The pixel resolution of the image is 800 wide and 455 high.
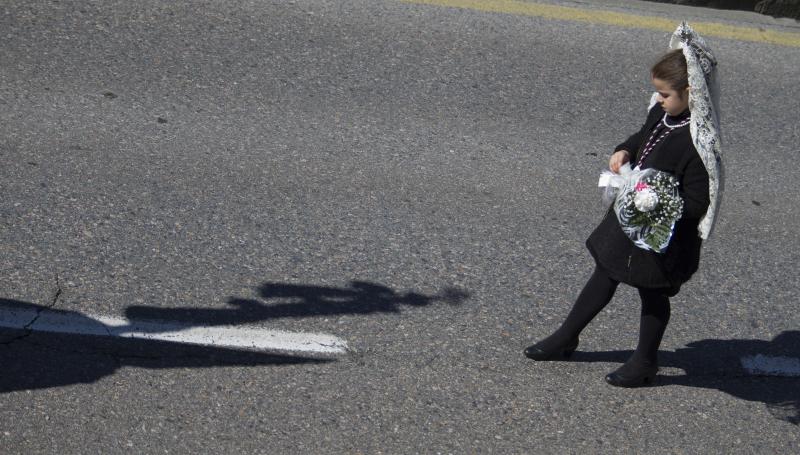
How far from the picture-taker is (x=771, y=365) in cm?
463

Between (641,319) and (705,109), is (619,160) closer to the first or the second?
(705,109)

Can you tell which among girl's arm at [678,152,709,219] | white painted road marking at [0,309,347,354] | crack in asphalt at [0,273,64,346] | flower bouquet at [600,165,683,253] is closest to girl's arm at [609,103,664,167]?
flower bouquet at [600,165,683,253]

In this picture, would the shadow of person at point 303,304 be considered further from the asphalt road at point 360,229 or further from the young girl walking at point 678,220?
the young girl walking at point 678,220

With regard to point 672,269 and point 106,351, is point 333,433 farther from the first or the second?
point 672,269

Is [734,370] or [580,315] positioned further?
[734,370]

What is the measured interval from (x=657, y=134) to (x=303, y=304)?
5.67ft

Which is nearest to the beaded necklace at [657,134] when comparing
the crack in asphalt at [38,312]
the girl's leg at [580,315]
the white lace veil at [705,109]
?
the white lace veil at [705,109]

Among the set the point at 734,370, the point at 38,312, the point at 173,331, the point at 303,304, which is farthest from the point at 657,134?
the point at 38,312

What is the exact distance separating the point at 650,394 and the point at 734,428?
1.19 ft

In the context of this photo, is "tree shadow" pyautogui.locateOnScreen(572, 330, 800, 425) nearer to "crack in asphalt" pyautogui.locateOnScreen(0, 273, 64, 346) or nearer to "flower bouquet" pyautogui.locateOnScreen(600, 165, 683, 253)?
"flower bouquet" pyautogui.locateOnScreen(600, 165, 683, 253)

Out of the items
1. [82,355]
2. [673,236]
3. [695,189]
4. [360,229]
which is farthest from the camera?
[360,229]

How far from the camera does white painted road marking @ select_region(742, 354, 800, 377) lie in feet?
15.0

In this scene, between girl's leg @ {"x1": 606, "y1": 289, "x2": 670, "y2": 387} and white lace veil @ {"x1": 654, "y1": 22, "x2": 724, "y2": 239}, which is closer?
white lace veil @ {"x1": 654, "y1": 22, "x2": 724, "y2": 239}

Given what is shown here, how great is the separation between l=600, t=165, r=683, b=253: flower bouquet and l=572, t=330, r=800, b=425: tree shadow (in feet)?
2.68
